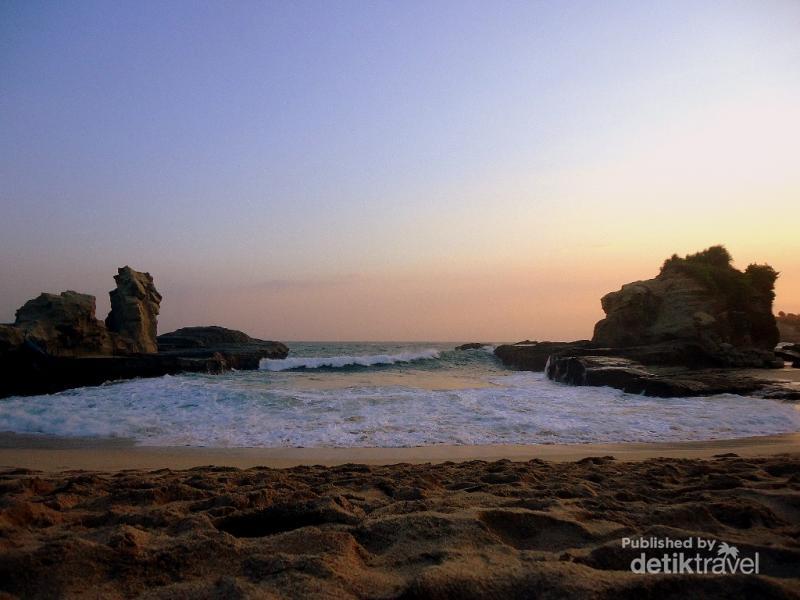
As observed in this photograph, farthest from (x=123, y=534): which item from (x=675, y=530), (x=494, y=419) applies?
(x=494, y=419)

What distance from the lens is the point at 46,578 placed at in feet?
7.87

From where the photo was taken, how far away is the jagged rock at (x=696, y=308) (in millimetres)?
26406

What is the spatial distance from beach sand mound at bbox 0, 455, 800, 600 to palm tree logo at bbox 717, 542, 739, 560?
0.12 feet

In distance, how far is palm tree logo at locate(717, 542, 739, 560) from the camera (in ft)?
8.64

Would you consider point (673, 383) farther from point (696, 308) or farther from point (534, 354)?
point (534, 354)

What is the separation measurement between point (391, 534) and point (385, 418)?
747cm

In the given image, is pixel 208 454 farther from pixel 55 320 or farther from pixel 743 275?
pixel 743 275

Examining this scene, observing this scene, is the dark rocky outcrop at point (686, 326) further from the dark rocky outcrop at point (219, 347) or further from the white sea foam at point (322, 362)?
the dark rocky outcrop at point (219, 347)

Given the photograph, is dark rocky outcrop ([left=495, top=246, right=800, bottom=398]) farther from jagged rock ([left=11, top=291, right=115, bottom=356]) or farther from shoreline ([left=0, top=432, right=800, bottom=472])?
jagged rock ([left=11, top=291, right=115, bottom=356])

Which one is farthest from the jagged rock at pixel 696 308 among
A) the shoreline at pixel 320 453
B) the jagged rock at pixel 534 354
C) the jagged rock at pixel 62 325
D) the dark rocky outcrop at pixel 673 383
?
the jagged rock at pixel 62 325

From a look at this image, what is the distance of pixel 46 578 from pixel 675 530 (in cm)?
321

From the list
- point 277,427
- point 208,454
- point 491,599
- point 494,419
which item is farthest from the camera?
point 494,419

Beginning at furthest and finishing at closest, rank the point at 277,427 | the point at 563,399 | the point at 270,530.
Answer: the point at 563,399 < the point at 277,427 < the point at 270,530

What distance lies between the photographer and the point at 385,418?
1041 cm
